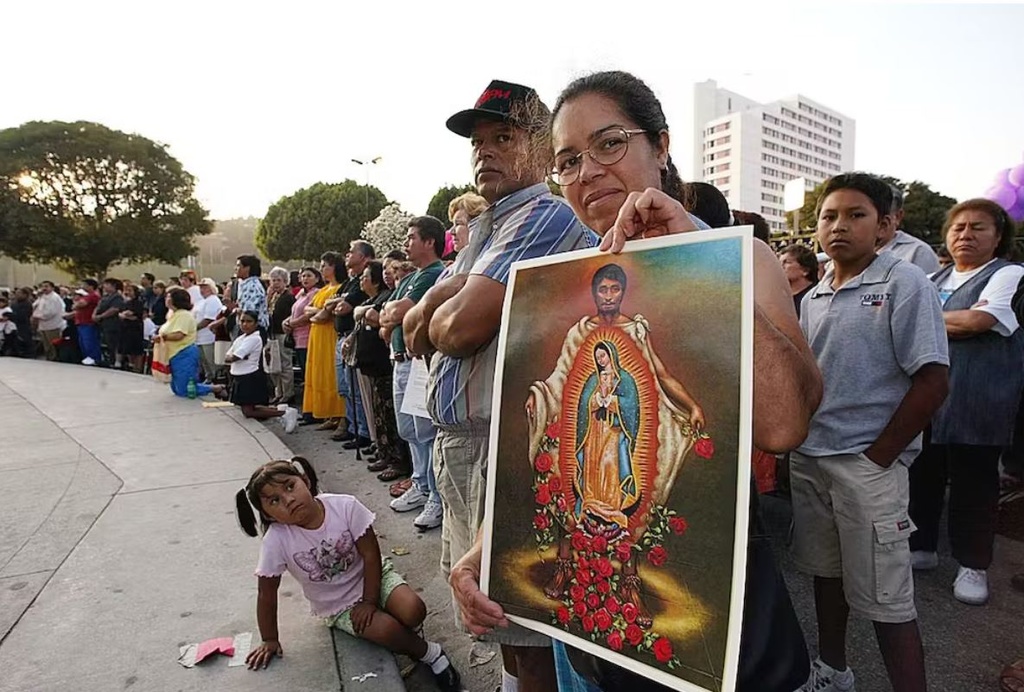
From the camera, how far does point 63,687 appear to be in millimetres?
2355

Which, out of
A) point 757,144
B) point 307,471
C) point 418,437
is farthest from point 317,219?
point 757,144

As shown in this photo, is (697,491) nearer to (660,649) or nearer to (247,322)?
(660,649)

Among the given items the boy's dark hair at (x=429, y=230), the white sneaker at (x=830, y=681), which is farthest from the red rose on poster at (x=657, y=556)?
the boy's dark hair at (x=429, y=230)

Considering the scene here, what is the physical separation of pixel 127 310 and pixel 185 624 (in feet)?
38.2

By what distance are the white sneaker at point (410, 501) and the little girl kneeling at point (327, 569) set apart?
1.71 meters

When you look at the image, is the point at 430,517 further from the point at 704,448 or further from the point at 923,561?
the point at 704,448

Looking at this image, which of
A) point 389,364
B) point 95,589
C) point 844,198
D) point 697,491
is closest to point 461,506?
point 697,491

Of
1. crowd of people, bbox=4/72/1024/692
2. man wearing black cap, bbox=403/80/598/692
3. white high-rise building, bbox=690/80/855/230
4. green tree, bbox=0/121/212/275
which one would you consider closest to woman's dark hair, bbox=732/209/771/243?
crowd of people, bbox=4/72/1024/692

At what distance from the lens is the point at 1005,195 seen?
4.92m

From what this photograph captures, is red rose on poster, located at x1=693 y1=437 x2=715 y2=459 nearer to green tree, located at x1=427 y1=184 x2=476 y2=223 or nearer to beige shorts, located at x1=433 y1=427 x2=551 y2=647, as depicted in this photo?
beige shorts, located at x1=433 y1=427 x2=551 y2=647

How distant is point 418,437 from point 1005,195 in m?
4.93

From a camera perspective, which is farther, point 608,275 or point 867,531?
point 867,531

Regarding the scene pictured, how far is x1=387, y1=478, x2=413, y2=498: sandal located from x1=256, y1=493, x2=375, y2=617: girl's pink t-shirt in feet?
6.68

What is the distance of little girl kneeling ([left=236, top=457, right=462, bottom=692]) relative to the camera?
255 centimetres
